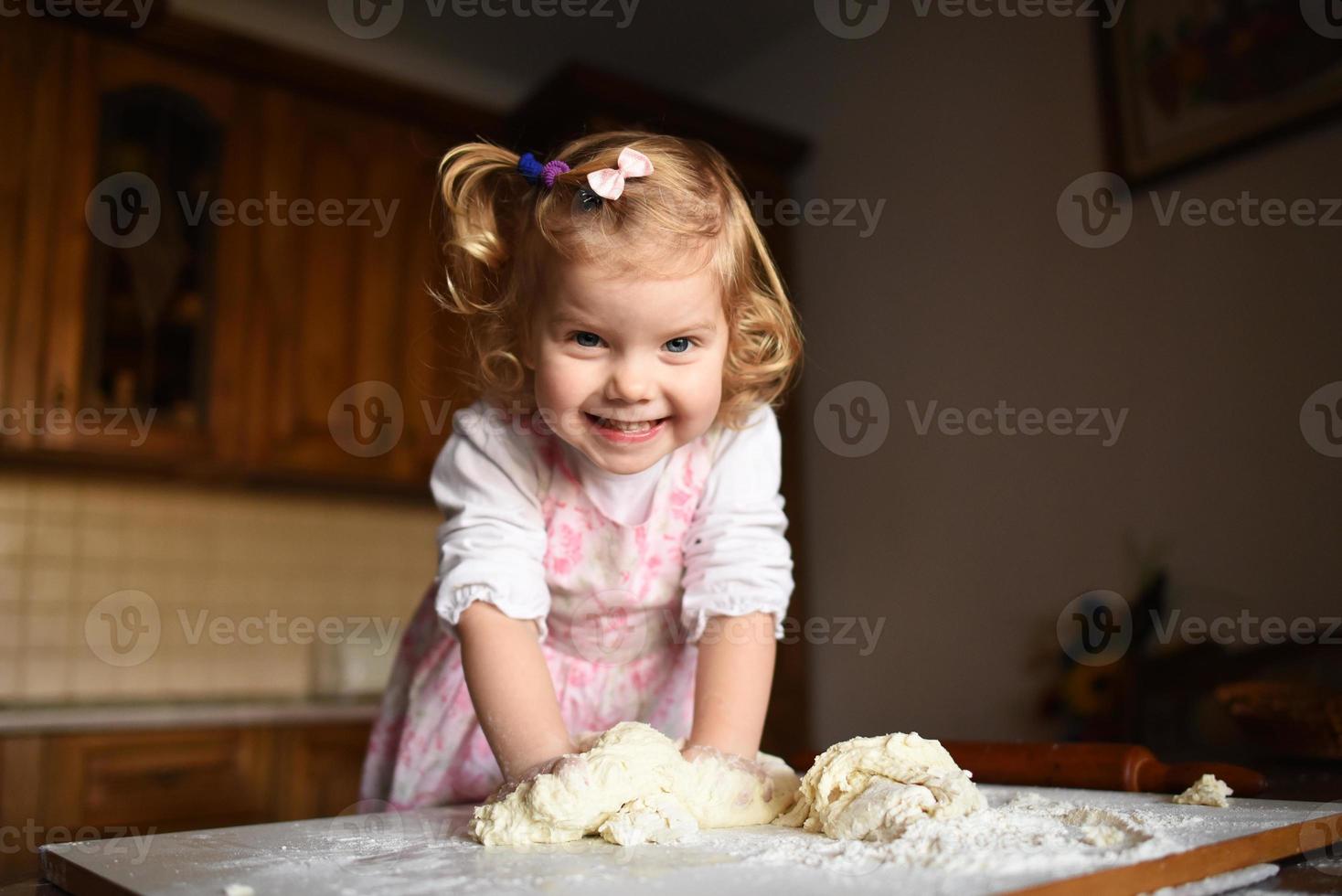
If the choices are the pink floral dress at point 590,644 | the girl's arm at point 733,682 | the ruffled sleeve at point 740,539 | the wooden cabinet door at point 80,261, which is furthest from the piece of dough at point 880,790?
the wooden cabinet door at point 80,261

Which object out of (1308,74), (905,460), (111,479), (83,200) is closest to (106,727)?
(111,479)

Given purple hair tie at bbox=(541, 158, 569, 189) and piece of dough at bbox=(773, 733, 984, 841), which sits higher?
purple hair tie at bbox=(541, 158, 569, 189)

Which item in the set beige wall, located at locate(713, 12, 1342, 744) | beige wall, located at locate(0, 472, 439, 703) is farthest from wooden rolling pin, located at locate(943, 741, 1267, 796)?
beige wall, located at locate(0, 472, 439, 703)

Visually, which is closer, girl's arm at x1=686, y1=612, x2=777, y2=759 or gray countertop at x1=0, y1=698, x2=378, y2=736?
girl's arm at x1=686, y1=612, x2=777, y2=759

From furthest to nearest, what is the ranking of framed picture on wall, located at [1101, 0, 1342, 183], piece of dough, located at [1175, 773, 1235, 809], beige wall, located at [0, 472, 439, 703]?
beige wall, located at [0, 472, 439, 703] < framed picture on wall, located at [1101, 0, 1342, 183] < piece of dough, located at [1175, 773, 1235, 809]

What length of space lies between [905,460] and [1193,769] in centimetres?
174

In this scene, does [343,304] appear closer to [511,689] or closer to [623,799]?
[511,689]

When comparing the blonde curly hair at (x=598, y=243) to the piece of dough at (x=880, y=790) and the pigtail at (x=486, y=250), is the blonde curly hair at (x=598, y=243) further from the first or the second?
the piece of dough at (x=880, y=790)

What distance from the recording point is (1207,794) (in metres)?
0.74

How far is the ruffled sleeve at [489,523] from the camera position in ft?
2.88

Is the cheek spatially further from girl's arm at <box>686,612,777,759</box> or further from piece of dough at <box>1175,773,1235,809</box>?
piece of dough at <box>1175,773,1235,809</box>

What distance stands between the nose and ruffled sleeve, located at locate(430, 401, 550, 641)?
0.19 metres

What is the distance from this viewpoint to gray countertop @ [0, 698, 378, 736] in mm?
2027

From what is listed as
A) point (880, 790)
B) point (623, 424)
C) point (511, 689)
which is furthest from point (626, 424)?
point (880, 790)
